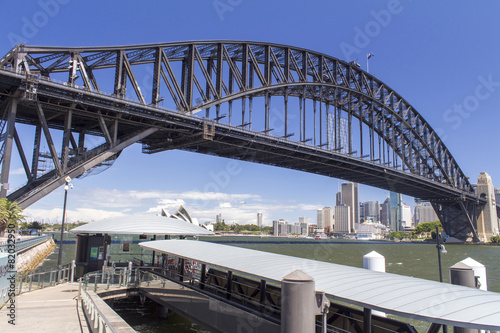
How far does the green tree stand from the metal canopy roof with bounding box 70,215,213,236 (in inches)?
216

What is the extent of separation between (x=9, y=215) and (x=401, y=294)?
24085mm

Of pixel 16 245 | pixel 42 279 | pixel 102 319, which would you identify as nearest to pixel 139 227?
pixel 42 279

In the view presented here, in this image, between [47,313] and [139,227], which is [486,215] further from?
[47,313]

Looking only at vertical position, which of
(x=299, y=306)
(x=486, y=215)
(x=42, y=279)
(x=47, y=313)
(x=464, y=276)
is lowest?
(x=47, y=313)

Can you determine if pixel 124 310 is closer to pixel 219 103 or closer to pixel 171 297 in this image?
pixel 171 297

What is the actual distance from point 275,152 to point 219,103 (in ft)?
39.7

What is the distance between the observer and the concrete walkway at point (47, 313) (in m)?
10.1

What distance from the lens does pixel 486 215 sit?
108 meters

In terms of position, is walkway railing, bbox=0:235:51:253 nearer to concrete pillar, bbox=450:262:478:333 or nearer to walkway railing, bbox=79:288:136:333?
walkway railing, bbox=79:288:136:333

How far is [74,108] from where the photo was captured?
32.4 m

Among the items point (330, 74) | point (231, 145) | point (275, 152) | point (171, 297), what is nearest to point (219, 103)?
point (231, 145)

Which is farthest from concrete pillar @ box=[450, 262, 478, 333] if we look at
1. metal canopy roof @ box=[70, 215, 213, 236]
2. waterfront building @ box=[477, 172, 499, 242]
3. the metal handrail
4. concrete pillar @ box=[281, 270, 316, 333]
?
waterfront building @ box=[477, 172, 499, 242]

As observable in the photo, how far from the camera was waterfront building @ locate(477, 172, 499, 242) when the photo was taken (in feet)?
349

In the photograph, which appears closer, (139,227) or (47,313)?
(47,313)
